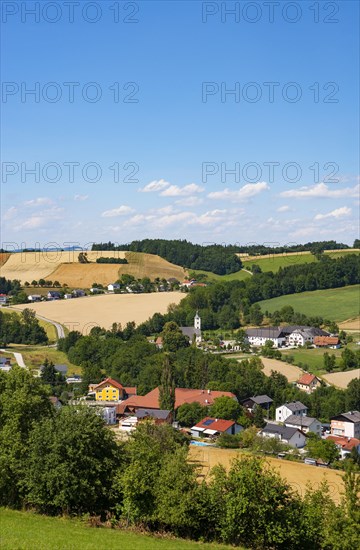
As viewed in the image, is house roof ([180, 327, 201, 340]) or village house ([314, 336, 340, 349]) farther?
house roof ([180, 327, 201, 340])

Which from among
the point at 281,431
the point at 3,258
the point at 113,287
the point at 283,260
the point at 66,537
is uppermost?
the point at 3,258

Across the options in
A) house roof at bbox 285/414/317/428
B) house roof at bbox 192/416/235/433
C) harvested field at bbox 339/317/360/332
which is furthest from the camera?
harvested field at bbox 339/317/360/332

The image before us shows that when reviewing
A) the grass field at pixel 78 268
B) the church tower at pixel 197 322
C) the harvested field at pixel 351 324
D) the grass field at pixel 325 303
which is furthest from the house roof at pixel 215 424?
the grass field at pixel 78 268

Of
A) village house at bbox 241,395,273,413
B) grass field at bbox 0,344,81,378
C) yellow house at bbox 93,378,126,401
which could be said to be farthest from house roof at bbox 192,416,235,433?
grass field at bbox 0,344,81,378

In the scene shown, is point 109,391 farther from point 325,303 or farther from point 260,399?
point 325,303

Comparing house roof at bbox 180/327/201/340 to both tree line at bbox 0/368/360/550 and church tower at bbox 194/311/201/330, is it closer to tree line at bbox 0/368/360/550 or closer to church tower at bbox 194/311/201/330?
church tower at bbox 194/311/201/330

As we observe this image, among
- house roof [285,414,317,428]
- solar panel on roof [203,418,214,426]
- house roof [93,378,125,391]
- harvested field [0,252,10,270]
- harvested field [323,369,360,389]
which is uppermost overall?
harvested field [0,252,10,270]

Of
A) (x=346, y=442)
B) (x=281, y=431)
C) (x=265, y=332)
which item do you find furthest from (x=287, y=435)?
(x=265, y=332)
